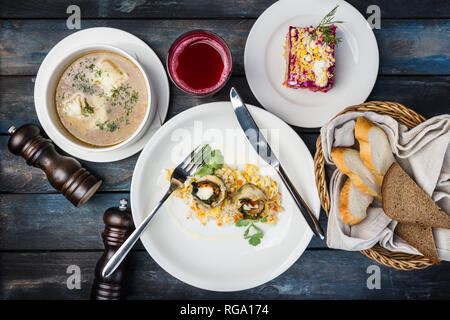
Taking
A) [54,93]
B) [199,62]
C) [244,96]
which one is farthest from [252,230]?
[54,93]

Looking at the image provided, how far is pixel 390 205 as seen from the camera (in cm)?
111

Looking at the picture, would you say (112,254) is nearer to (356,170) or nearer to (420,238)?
(356,170)

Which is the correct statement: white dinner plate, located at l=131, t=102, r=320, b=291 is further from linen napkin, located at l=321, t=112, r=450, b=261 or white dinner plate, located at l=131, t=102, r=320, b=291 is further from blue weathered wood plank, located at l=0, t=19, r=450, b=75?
blue weathered wood plank, located at l=0, t=19, r=450, b=75

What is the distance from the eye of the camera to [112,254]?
1345mm

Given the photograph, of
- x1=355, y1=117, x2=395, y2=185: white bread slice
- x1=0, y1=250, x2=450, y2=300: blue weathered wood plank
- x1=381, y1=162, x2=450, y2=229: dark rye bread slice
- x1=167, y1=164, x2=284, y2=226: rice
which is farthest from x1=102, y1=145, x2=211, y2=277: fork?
x1=381, y1=162, x2=450, y2=229: dark rye bread slice

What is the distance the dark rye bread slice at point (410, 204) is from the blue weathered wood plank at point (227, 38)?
0.54m

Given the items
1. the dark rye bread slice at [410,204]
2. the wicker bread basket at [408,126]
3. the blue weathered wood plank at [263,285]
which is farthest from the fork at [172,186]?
the dark rye bread slice at [410,204]

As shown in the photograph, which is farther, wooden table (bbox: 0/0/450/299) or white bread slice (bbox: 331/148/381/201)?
wooden table (bbox: 0/0/450/299)

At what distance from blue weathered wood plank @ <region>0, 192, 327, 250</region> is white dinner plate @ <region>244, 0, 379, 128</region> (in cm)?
90

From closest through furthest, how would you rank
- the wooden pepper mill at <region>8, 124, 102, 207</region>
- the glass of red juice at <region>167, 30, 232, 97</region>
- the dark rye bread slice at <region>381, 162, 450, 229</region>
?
the dark rye bread slice at <region>381, 162, 450, 229</region> → the glass of red juice at <region>167, 30, 232, 97</region> → the wooden pepper mill at <region>8, 124, 102, 207</region>

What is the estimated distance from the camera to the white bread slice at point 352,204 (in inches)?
43.9

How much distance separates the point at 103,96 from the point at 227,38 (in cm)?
56

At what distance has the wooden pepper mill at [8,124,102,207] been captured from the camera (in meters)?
1.31

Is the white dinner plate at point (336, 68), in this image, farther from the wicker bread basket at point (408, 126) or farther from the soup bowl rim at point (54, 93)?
the soup bowl rim at point (54, 93)
